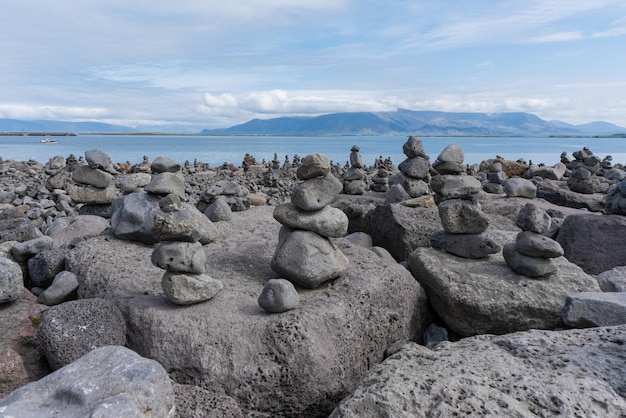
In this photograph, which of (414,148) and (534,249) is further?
(414,148)

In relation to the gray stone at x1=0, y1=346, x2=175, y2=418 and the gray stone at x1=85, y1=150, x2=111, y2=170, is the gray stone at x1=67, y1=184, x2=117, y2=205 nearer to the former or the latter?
the gray stone at x1=85, y1=150, x2=111, y2=170

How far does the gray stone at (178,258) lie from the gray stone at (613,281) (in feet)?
16.4

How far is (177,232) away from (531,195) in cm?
898

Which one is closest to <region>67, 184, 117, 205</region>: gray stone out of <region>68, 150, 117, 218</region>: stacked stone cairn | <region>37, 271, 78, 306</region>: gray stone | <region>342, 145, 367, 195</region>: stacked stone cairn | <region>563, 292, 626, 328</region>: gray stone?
<region>68, 150, 117, 218</region>: stacked stone cairn

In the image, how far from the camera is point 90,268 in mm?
6191

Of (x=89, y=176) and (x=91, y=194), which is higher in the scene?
(x=89, y=176)

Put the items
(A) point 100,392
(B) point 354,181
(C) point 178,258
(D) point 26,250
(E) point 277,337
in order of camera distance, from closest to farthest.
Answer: (A) point 100,392
(E) point 277,337
(C) point 178,258
(D) point 26,250
(B) point 354,181

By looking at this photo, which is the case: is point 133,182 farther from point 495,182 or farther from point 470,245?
point 495,182

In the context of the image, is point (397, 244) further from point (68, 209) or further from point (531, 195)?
point (68, 209)

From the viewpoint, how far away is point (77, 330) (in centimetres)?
476

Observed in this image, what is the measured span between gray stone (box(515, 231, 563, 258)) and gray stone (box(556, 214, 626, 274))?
2591 millimetres

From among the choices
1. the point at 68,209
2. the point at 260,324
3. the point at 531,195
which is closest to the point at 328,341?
the point at 260,324

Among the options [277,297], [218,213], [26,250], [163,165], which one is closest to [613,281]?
[277,297]

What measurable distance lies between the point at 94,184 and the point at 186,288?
4.84 metres
